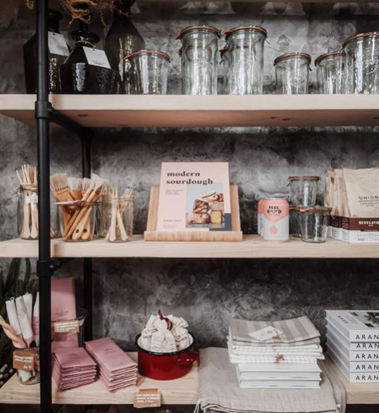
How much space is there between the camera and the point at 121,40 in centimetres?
130

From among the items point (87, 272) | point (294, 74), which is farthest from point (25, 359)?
point (294, 74)

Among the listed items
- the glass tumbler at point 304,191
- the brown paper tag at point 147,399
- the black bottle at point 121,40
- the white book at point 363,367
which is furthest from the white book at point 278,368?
the black bottle at point 121,40

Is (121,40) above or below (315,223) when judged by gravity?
above

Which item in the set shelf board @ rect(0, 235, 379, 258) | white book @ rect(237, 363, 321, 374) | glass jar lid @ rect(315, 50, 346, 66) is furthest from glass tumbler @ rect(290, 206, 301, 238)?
glass jar lid @ rect(315, 50, 346, 66)

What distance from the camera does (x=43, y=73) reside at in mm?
1045

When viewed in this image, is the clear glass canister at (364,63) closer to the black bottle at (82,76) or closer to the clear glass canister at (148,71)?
the clear glass canister at (148,71)

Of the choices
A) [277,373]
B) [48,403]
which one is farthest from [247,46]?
[48,403]

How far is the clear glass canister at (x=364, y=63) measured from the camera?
118 centimetres

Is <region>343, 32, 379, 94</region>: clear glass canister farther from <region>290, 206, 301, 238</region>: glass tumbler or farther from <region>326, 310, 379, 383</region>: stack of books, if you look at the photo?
<region>326, 310, 379, 383</region>: stack of books

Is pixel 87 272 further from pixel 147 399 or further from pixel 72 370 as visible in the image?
pixel 147 399

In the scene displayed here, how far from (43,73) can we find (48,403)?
1019mm

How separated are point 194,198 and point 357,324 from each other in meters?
0.73

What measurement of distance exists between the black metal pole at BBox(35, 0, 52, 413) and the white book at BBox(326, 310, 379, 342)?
100 centimetres

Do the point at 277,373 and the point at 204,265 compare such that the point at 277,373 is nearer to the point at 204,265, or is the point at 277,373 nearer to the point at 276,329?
the point at 276,329
